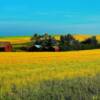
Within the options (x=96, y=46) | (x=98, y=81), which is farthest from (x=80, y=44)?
(x=98, y=81)

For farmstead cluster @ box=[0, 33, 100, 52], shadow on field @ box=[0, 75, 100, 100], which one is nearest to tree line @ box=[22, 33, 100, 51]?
farmstead cluster @ box=[0, 33, 100, 52]

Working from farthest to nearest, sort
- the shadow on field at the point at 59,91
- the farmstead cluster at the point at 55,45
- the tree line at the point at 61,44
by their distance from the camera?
the tree line at the point at 61,44 < the farmstead cluster at the point at 55,45 < the shadow on field at the point at 59,91

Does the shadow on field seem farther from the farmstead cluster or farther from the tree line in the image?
the tree line

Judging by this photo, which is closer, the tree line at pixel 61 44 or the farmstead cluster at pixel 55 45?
the farmstead cluster at pixel 55 45

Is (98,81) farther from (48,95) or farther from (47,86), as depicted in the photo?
(48,95)

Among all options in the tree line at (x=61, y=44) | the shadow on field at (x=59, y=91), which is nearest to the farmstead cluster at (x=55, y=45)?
the tree line at (x=61, y=44)

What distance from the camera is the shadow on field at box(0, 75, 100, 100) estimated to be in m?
11.6

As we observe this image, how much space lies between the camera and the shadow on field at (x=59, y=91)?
1157 cm

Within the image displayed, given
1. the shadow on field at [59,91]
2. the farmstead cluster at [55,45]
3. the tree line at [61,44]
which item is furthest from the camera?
the tree line at [61,44]

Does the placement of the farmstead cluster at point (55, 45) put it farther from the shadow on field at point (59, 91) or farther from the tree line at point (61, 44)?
the shadow on field at point (59, 91)

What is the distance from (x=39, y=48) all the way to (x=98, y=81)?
53.1 meters

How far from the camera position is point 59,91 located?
12.6m

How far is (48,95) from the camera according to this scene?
11852 mm

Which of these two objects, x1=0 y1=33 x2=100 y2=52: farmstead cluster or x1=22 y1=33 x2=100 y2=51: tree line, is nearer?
x1=0 y1=33 x2=100 y2=52: farmstead cluster
